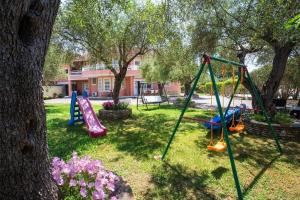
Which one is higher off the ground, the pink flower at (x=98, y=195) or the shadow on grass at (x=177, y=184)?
the pink flower at (x=98, y=195)

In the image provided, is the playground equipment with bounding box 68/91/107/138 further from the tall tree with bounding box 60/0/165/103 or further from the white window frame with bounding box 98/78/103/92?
the white window frame with bounding box 98/78/103/92

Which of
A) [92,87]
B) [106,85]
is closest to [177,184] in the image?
[106,85]

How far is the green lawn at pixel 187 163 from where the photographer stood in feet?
15.1

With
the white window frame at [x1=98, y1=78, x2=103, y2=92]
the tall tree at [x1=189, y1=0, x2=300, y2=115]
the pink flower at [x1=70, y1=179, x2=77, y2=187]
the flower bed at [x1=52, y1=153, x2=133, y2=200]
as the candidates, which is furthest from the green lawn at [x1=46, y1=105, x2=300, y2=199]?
the white window frame at [x1=98, y1=78, x2=103, y2=92]

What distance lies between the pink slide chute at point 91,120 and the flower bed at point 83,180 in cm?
546

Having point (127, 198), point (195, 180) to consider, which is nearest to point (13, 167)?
point (127, 198)

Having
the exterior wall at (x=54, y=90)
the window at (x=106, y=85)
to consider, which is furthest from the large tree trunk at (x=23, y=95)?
the exterior wall at (x=54, y=90)

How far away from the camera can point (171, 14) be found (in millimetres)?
10422

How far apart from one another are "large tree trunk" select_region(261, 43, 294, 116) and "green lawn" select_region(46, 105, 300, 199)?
235cm

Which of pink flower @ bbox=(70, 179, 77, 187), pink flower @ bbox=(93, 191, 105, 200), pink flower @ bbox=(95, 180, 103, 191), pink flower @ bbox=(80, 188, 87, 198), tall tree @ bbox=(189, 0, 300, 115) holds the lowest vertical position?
pink flower @ bbox=(93, 191, 105, 200)

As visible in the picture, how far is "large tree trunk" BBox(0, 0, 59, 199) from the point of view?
2.03m

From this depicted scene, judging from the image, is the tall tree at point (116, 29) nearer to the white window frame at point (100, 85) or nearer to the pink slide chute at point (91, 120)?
the pink slide chute at point (91, 120)

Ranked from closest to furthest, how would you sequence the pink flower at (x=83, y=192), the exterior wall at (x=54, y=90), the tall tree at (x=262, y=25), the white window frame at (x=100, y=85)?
1. the pink flower at (x=83, y=192)
2. the tall tree at (x=262, y=25)
3. the white window frame at (x=100, y=85)
4. the exterior wall at (x=54, y=90)

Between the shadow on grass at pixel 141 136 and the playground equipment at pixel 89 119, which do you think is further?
the playground equipment at pixel 89 119
